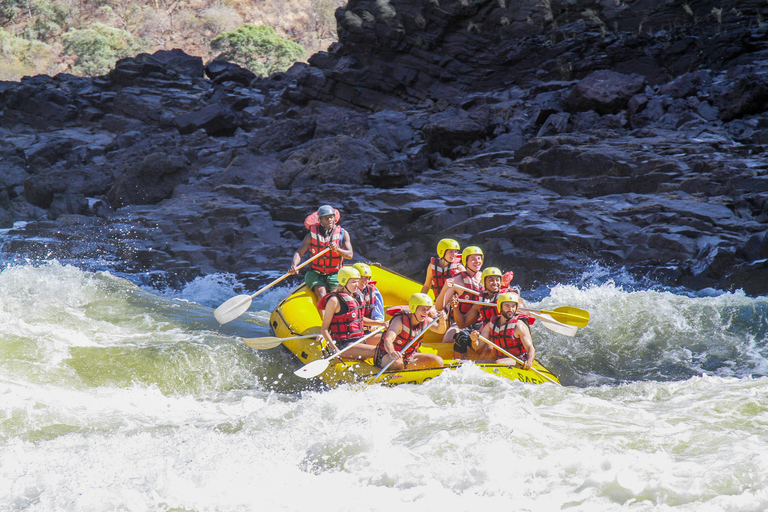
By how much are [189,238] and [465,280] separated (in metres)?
6.75

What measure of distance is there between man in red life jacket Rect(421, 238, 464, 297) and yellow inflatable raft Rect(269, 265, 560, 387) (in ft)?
1.84

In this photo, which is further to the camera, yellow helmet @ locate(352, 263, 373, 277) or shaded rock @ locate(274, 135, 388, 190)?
shaded rock @ locate(274, 135, 388, 190)

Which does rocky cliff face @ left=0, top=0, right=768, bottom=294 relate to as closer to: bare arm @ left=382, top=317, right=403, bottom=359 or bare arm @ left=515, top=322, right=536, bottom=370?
bare arm @ left=515, top=322, right=536, bottom=370

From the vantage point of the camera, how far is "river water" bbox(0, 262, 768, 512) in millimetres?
2881

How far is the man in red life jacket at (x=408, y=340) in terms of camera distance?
4.75m

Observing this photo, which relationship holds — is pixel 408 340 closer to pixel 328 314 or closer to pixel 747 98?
pixel 328 314

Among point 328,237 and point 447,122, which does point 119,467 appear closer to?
point 328,237

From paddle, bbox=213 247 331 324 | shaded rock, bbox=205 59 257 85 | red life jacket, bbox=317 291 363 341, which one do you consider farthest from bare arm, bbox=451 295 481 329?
shaded rock, bbox=205 59 257 85

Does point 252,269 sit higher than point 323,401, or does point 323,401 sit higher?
point 323,401

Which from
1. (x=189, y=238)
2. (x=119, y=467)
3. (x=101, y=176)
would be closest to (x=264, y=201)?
(x=189, y=238)

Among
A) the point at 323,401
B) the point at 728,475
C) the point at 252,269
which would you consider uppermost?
the point at 728,475

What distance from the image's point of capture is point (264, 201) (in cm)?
1130

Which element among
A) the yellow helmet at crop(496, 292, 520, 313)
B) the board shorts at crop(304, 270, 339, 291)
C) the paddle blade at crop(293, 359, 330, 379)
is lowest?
the paddle blade at crop(293, 359, 330, 379)

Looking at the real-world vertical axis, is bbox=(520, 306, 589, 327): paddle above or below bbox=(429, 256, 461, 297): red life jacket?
below
